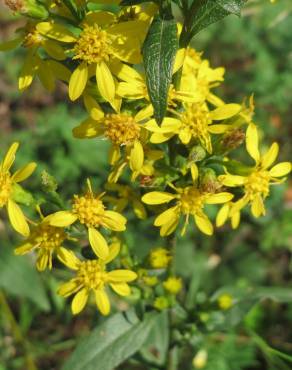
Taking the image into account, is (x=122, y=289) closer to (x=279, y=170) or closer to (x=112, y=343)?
(x=112, y=343)

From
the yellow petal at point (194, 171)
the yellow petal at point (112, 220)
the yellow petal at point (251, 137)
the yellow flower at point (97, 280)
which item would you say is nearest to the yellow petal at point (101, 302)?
the yellow flower at point (97, 280)

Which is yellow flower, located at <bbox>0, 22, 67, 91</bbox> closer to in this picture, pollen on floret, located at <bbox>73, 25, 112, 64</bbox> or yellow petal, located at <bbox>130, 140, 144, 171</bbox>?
pollen on floret, located at <bbox>73, 25, 112, 64</bbox>

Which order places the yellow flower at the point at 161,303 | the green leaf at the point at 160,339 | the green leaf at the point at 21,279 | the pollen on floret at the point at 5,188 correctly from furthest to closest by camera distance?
1. the green leaf at the point at 21,279
2. the green leaf at the point at 160,339
3. the yellow flower at the point at 161,303
4. the pollen on floret at the point at 5,188

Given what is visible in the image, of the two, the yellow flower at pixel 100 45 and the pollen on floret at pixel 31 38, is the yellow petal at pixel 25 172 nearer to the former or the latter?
the yellow flower at pixel 100 45

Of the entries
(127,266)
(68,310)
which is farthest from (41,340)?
(127,266)

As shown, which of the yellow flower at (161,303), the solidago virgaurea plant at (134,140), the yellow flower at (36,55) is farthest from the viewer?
the yellow flower at (161,303)
